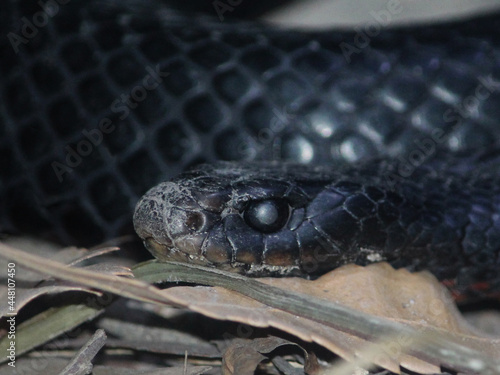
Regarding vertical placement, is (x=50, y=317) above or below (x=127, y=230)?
above

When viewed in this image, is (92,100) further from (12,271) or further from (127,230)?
(12,271)

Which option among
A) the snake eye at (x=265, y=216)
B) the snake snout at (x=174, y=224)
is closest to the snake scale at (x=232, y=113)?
the snake eye at (x=265, y=216)

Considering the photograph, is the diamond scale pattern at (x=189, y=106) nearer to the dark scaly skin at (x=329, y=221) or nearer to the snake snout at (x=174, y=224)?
the dark scaly skin at (x=329, y=221)

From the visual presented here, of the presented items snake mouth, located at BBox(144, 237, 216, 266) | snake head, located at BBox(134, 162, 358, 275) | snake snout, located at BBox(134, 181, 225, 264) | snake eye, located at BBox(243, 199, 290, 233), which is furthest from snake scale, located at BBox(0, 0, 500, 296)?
snake mouth, located at BBox(144, 237, 216, 266)

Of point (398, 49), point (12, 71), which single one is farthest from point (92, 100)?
point (398, 49)

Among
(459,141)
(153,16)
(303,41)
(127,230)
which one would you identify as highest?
(153,16)

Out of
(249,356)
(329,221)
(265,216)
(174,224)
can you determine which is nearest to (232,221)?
(265,216)
